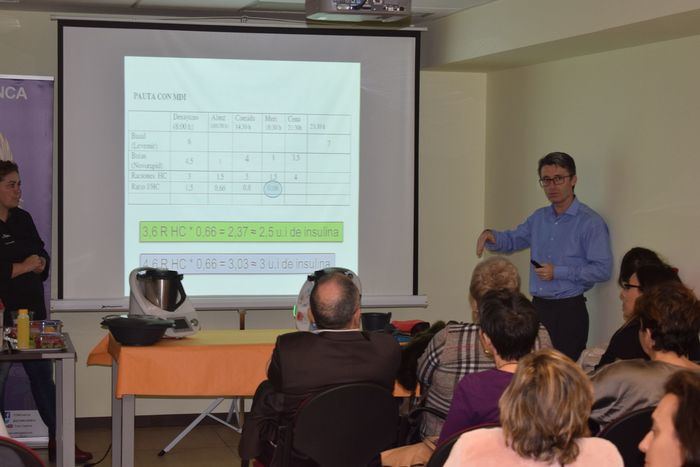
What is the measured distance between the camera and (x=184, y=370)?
13.5 ft

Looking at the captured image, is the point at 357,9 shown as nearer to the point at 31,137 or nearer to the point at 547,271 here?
the point at 547,271

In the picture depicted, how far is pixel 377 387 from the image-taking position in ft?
10.2

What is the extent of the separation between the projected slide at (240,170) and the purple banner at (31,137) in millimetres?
517

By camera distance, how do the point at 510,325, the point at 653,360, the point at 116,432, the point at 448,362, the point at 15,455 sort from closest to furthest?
the point at 15,455
the point at 510,325
the point at 653,360
the point at 448,362
the point at 116,432

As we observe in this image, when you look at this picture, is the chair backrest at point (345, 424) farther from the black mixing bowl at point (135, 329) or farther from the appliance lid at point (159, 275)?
the appliance lid at point (159, 275)

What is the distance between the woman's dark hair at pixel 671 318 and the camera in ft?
9.76

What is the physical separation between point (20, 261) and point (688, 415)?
13.5 feet

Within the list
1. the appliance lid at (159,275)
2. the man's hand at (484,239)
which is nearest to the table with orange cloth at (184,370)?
the appliance lid at (159,275)

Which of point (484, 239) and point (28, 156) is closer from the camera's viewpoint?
point (484, 239)

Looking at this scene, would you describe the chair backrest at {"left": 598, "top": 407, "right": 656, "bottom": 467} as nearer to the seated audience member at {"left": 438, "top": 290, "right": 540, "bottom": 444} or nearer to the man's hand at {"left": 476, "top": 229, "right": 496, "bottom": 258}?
the seated audience member at {"left": 438, "top": 290, "right": 540, "bottom": 444}

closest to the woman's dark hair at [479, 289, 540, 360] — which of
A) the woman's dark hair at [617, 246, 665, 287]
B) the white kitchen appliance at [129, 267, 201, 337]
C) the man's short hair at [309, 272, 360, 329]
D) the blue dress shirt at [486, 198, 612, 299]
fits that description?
the man's short hair at [309, 272, 360, 329]

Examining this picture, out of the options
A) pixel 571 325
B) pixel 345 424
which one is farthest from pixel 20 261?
pixel 571 325

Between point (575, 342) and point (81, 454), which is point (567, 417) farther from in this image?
point (81, 454)

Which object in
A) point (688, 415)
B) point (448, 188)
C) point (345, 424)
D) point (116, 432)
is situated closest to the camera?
point (688, 415)
